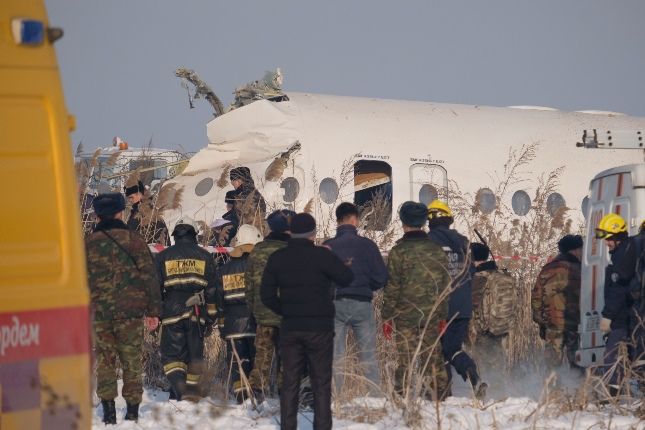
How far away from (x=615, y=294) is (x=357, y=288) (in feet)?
7.74

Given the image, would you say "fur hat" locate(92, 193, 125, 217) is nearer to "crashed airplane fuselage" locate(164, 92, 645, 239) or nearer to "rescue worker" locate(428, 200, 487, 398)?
"rescue worker" locate(428, 200, 487, 398)

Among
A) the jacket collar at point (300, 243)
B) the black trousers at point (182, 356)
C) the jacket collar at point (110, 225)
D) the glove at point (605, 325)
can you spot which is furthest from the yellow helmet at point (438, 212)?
the jacket collar at point (300, 243)

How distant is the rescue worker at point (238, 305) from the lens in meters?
11.4

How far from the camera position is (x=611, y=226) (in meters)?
11.2

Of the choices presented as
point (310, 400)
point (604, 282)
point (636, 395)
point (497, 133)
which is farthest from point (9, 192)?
point (497, 133)

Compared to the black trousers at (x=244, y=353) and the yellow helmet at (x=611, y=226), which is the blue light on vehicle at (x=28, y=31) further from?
the yellow helmet at (x=611, y=226)

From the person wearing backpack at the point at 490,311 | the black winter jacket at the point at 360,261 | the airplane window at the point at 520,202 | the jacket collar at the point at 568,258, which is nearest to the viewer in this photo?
the black winter jacket at the point at 360,261

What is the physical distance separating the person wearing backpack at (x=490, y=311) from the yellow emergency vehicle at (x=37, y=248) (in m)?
7.30

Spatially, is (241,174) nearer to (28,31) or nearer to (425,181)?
(425,181)

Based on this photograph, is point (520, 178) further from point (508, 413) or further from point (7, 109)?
point (7, 109)

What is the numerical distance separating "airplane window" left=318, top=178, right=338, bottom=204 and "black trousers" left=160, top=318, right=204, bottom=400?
6.76 metres

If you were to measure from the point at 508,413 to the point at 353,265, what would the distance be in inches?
82.0

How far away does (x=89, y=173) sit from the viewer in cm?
1394

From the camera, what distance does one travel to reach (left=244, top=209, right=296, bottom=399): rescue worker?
413 inches
